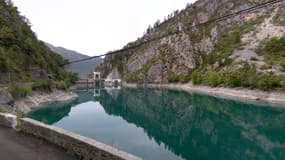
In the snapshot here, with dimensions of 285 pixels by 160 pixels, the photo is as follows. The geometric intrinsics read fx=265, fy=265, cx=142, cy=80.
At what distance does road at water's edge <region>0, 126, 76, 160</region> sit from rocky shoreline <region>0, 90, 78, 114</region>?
19.5 meters

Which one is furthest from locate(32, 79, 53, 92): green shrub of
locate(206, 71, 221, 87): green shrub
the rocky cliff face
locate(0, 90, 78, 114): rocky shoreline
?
locate(206, 71, 221, 87): green shrub

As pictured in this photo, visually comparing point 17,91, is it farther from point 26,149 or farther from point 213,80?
point 213,80

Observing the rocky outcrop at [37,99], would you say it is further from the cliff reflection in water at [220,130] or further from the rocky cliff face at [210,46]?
the rocky cliff face at [210,46]

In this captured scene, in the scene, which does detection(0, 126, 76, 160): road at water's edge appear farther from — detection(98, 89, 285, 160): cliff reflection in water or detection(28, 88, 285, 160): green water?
detection(98, 89, 285, 160): cliff reflection in water

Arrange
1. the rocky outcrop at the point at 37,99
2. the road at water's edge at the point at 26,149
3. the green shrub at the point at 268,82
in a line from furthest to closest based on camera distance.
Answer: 1. the green shrub at the point at 268,82
2. the rocky outcrop at the point at 37,99
3. the road at water's edge at the point at 26,149

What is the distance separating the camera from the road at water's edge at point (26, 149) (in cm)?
973

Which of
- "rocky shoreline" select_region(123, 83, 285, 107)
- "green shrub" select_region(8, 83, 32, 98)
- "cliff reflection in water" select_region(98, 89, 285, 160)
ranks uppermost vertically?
"green shrub" select_region(8, 83, 32, 98)

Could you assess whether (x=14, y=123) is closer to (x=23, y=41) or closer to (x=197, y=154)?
(x=197, y=154)

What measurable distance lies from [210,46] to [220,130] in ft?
314

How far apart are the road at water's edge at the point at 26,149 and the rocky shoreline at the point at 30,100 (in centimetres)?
1949

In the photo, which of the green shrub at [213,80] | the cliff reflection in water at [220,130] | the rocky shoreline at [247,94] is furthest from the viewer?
the green shrub at [213,80]

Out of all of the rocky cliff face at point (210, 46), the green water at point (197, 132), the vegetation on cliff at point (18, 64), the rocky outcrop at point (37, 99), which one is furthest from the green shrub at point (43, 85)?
the rocky cliff face at point (210, 46)

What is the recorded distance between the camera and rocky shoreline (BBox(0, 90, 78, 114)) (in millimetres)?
34612

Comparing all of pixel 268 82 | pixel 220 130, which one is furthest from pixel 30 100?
pixel 268 82
